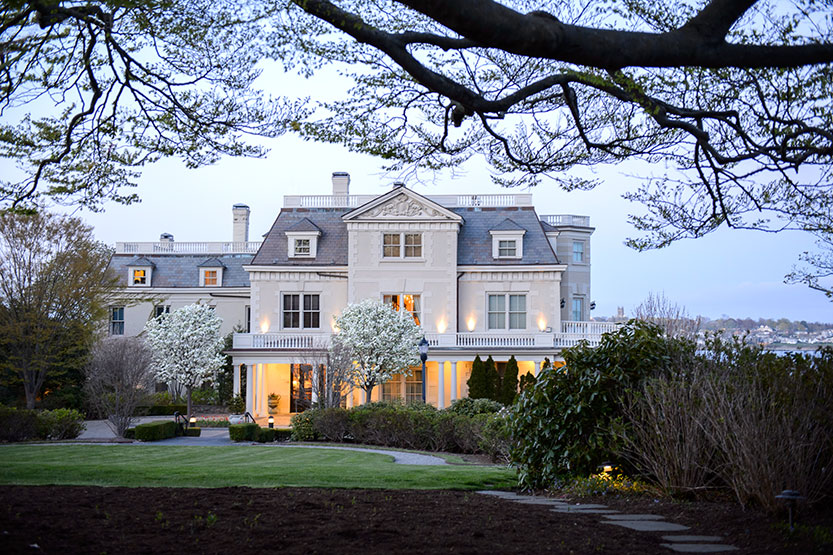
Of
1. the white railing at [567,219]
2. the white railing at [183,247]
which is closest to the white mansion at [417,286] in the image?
the white railing at [567,219]

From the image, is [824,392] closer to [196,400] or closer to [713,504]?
[713,504]

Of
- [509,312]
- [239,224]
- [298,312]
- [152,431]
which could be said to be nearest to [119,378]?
[152,431]

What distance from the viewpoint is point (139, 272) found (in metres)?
41.7

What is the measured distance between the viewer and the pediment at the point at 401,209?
34.4 m

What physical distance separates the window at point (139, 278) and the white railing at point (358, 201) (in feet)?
32.0

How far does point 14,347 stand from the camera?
28719 millimetres

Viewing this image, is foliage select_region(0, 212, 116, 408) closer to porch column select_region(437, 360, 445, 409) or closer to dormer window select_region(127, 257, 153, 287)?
dormer window select_region(127, 257, 153, 287)

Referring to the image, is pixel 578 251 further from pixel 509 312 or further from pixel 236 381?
pixel 236 381

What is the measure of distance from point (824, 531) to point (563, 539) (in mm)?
1974

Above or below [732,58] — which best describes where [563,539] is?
below

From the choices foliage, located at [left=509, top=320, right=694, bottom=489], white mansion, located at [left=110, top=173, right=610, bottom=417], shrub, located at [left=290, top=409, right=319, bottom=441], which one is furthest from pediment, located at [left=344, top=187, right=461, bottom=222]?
foliage, located at [left=509, top=320, right=694, bottom=489]

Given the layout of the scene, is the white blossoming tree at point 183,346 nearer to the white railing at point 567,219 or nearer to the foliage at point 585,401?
the white railing at point 567,219

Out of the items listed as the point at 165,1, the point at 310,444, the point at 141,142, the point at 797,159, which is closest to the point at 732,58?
the point at 797,159

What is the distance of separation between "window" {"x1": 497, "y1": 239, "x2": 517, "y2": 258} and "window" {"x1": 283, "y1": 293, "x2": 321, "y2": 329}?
26.4 ft
